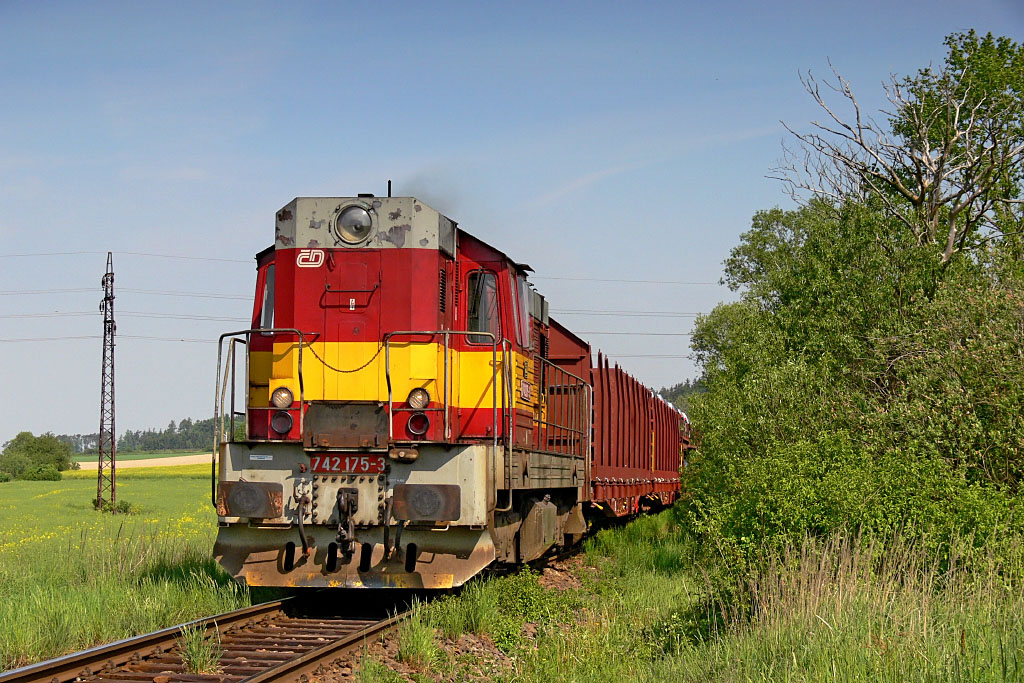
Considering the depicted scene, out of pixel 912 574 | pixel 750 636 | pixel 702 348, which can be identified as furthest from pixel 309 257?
pixel 702 348

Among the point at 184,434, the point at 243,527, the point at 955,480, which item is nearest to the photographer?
the point at 243,527

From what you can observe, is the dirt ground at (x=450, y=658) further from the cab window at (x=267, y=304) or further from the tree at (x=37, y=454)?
the tree at (x=37, y=454)

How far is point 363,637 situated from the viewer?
764 centimetres

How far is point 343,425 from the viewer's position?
9.00m

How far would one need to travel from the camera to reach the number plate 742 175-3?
895 centimetres

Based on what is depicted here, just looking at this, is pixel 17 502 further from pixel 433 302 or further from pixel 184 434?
pixel 184 434

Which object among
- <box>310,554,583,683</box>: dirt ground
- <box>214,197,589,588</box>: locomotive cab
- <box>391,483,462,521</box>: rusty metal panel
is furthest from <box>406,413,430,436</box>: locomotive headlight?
<box>310,554,583,683</box>: dirt ground

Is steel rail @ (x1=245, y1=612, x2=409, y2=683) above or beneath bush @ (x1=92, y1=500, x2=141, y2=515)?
above

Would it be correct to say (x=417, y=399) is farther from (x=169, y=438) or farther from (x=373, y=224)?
(x=169, y=438)

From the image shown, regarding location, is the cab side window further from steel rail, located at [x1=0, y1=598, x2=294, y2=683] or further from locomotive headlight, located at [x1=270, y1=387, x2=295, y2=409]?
steel rail, located at [x1=0, y1=598, x2=294, y2=683]

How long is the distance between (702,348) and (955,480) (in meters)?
59.1

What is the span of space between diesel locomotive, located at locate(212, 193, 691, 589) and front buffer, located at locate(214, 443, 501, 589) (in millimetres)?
13

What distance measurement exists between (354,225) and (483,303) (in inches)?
62.0

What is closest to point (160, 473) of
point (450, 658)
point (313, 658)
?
point (450, 658)
